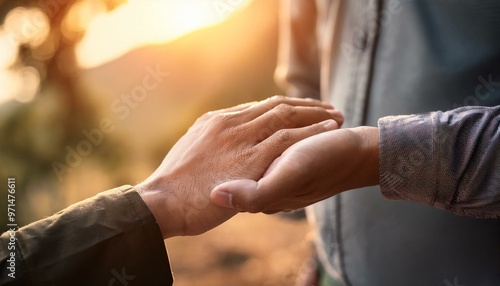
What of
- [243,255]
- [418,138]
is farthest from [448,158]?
[243,255]

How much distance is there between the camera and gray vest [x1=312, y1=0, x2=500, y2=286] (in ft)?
4.12

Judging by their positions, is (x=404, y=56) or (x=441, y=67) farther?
(x=404, y=56)

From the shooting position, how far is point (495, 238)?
1.26 metres

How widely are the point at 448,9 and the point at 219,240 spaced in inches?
214

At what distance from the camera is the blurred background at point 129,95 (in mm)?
3543

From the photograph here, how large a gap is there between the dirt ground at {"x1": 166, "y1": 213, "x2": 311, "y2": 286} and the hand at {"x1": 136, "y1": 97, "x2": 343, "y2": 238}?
3.57 metres

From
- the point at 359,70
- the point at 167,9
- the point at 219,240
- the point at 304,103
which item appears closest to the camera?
the point at 304,103

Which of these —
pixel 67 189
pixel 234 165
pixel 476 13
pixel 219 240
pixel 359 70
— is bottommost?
pixel 219 240

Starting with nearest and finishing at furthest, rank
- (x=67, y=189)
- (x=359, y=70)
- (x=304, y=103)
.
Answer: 1. (x=304, y=103)
2. (x=359, y=70)
3. (x=67, y=189)

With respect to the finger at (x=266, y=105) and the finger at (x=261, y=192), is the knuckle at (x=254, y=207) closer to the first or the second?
→ the finger at (x=261, y=192)

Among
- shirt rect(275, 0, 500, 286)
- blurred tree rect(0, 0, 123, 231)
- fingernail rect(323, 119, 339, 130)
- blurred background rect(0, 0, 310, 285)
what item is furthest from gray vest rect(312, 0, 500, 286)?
blurred tree rect(0, 0, 123, 231)

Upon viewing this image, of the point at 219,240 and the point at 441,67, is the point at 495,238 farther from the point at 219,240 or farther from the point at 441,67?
the point at 219,240

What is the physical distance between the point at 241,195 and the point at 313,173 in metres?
0.15

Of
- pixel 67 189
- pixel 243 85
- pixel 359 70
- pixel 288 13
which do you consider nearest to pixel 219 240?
pixel 243 85
